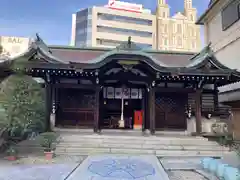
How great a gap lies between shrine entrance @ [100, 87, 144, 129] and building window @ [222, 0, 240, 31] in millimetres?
6710

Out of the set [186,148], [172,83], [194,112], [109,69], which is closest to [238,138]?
[194,112]

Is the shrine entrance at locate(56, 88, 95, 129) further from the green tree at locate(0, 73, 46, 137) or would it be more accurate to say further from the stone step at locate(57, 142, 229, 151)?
the green tree at locate(0, 73, 46, 137)

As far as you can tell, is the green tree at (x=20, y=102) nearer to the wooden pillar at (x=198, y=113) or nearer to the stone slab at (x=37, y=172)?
the stone slab at (x=37, y=172)

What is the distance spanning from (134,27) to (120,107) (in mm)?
44838

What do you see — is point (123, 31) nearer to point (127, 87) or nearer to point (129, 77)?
point (127, 87)

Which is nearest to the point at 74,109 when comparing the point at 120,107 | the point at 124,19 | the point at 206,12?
the point at 120,107

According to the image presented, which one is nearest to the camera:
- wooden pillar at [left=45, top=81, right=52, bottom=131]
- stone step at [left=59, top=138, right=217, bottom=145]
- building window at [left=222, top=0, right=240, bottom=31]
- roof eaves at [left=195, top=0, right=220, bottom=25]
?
stone step at [left=59, top=138, right=217, bottom=145]

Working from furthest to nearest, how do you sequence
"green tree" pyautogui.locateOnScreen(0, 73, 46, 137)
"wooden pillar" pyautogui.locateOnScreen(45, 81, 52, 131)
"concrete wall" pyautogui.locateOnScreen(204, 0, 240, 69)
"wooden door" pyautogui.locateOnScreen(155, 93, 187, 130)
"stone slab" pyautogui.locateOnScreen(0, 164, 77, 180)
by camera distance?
"concrete wall" pyautogui.locateOnScreen(204, 0, 240, 69) < "wooden door" pyautogui.locateOnScreen(155, 93, 187, 130) < "wooden pillar" pyautogui.locateOnScreen(45, 81, 52, 131) < "green tree" pyautogui.locateOnScreen(0, 73, 46, 137) < "stone slab" pyautogui.locateOnScreen(0, 164, 77, 180)

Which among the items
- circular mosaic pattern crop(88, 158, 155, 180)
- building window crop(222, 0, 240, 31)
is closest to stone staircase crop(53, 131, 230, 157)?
circular mosaic pattern crop(88, 158, 155, 180)

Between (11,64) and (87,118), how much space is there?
4.58 metres

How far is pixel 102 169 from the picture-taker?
6.32 metres

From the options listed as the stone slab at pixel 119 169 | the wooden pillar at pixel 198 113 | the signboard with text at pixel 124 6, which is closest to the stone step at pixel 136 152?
the stone slab at pixel 119 169

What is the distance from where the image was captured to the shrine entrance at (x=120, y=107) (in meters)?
12.4

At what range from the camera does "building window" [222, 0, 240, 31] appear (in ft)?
40.6
